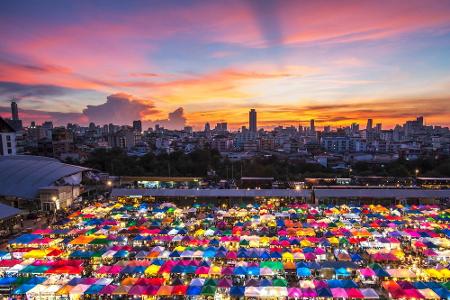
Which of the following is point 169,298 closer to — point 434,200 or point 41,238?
point 41,238

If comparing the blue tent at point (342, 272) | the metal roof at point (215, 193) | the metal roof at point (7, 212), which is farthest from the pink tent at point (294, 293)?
the metal roof at point (7, 212)

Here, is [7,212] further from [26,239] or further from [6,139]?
[6,139]

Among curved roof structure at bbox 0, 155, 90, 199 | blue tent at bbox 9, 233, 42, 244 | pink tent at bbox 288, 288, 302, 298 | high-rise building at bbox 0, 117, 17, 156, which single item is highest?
high-rise building at bbox 0, 117, 17, 156

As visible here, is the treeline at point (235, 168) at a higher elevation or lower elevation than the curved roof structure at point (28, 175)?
lower

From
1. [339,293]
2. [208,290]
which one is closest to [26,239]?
[208,290]

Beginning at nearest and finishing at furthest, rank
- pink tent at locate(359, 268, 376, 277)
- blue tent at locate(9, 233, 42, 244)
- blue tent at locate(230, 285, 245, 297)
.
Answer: blue tent at locate(230, 285, 245, 297) → pink tent at locate(359, 268, 376, 277) → blue tent at locate(9, 233, 42, 244)

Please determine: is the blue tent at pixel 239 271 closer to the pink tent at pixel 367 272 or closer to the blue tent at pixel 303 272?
the blue tent at pixel 303 272

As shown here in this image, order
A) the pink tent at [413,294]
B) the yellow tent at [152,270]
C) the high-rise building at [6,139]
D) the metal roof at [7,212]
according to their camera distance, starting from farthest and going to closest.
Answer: the high-rise building at [6,139] → the metal roof at [7,212] → the yellow tent at [152,270] → the pink tent at [413,294]

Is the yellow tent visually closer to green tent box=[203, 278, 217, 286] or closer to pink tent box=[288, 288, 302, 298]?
green tent box=[203, 278, 217, 286]

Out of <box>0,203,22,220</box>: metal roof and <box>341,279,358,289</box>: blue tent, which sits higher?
<box>0,203,22,220</box>: metal roof

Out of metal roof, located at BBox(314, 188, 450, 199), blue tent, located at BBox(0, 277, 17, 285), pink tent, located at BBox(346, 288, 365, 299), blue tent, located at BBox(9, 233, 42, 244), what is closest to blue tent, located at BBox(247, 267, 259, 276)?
pink tent, located at BBox(346, 288, 365, 299)
